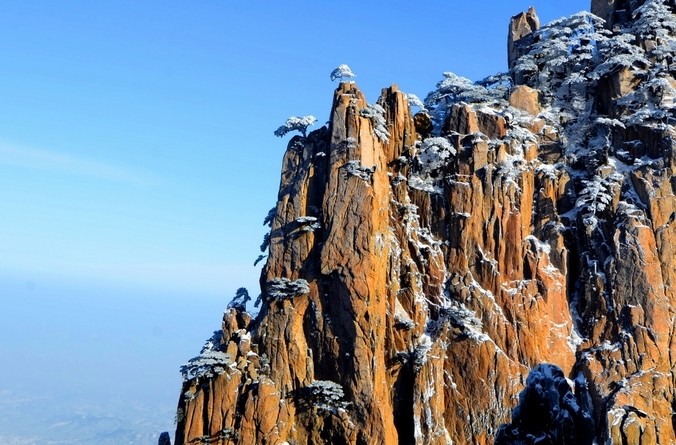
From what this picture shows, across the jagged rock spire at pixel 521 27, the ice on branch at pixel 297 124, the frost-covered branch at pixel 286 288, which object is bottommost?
the frost-covered branch at pixel 286 288

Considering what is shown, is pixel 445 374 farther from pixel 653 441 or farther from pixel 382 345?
pixel 653 441

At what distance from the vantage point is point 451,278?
58719 mm

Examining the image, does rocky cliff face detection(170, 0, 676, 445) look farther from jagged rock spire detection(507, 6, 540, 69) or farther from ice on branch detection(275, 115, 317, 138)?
jagged rock spire detection(507, 6, 540, 69)

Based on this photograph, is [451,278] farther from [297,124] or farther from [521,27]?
[521,27]

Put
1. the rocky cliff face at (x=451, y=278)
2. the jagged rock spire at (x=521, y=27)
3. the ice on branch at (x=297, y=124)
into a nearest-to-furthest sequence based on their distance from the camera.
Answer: the rocky cliff face at (x=451, y=278) → the ice on branch at (x=297, y=124) → the jagged rock spire at (x=521, y=27)

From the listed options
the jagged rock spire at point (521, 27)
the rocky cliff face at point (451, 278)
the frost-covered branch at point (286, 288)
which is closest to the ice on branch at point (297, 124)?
the rocky cliff face at point (451, 278)

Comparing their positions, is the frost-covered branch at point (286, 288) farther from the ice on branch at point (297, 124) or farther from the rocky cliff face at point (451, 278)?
the ice on branch at point (297, 124)

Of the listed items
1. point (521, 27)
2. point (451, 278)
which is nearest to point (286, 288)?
point (451, 278)

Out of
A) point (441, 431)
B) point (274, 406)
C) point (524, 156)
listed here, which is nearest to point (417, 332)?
point (441, 431)

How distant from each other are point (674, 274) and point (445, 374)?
18.5 m

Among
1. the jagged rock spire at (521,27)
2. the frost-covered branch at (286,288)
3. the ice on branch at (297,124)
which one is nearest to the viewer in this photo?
the frost-covered branch at (286,288)

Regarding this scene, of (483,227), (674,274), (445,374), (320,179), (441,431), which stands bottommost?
(441,431)

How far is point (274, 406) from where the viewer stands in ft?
175

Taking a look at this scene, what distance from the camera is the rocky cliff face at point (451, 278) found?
2112 inches
